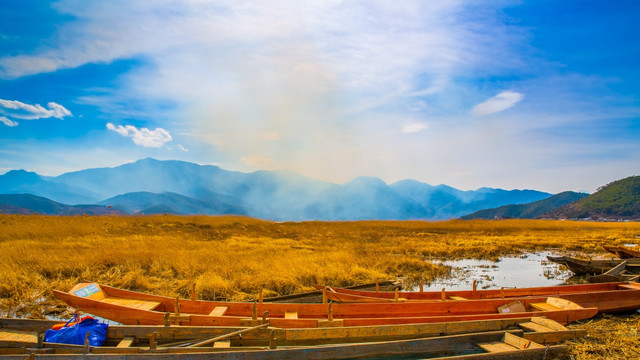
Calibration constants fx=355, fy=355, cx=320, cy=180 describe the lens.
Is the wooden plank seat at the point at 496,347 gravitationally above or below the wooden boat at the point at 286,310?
below

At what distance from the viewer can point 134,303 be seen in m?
8.62

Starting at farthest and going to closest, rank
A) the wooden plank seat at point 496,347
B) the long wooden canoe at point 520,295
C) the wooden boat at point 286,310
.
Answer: the long wooden canoe at point 520,295, the wooden boat at point 286,310, the wooden plank seat at point 496,347

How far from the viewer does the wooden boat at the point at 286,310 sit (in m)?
7.48

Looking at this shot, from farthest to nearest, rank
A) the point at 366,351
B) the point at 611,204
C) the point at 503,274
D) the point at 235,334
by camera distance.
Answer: the point at 611,204
the point at 503,274
the point at 235,334
the point at 366,351

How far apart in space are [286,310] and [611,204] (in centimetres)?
16281

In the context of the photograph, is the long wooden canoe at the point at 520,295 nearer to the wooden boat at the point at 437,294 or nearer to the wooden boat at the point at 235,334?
the wooden boat at the point at 437,294

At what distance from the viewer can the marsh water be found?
1675 cm

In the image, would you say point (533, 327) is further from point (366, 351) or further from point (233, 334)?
point (233, 334)

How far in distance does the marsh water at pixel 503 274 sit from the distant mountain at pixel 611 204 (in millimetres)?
131197

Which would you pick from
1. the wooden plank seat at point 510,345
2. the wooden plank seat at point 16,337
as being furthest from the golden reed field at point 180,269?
the wooden plank seat at point 16,337

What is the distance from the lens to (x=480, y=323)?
25.1 ft

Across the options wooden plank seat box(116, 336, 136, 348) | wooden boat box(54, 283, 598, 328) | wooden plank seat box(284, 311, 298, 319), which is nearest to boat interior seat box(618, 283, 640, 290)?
wooden boat box(54, 283, 598, 328)

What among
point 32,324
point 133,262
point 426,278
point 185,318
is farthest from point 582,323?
point 133,262

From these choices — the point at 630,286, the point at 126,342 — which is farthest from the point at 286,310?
the point at 630,286
